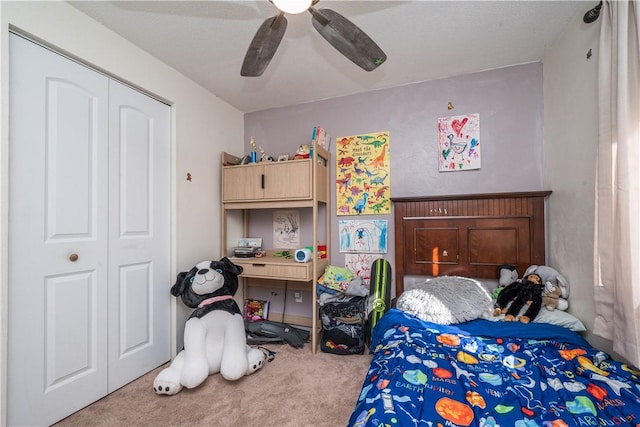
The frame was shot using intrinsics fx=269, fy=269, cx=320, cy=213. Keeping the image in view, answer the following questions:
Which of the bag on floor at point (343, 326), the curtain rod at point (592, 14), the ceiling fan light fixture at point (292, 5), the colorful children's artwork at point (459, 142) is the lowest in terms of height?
the bag on floor at point (343, 326)

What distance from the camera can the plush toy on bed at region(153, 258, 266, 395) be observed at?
5.73 ft

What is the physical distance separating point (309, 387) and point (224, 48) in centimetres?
245

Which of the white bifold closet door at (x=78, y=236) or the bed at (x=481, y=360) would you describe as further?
the white bifold closet door at (x=78, y=236)

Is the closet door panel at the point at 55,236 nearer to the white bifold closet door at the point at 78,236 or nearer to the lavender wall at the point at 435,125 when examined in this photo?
the white bifold closet door at the point at 78,236

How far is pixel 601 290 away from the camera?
1295 millimetres

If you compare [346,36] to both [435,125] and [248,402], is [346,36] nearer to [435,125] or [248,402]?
[435,125]

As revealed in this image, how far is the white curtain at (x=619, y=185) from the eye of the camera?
Answer: 113 centimetres

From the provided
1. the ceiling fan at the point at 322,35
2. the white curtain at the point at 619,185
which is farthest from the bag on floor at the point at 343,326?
the ceiling fan at the point at 322,35

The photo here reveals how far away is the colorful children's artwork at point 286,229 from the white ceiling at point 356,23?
4.09 feet

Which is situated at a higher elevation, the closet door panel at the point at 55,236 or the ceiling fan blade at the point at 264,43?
the ceiling fan blade at the point at 264,43

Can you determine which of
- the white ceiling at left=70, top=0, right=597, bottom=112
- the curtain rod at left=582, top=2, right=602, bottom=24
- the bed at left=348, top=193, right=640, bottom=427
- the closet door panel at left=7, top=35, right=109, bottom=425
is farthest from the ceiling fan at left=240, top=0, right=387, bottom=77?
the bed at left=348, top=193, right=640, bottom=427

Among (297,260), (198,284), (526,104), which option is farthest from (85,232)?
(526,104)

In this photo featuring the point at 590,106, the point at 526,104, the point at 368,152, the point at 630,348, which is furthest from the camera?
the point at 368,152

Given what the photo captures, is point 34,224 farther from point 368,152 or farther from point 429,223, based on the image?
point 429,223
